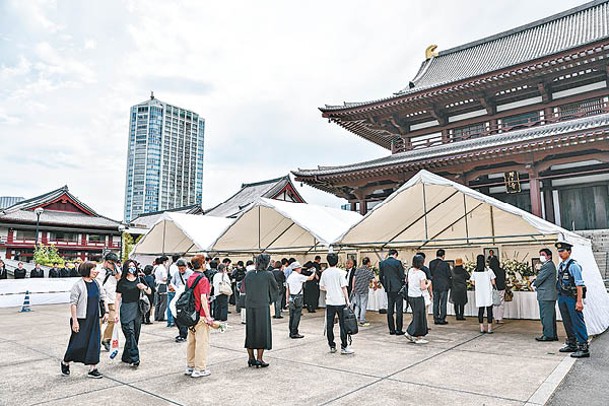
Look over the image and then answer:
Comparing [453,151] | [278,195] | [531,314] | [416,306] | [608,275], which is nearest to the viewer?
[416,306]

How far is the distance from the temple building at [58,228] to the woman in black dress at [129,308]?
1185 inches

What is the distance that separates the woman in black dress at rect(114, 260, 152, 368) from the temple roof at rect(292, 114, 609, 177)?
1118 cm

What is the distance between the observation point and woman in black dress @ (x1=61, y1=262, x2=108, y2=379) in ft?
16.6

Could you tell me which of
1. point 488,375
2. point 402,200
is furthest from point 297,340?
point 402,200

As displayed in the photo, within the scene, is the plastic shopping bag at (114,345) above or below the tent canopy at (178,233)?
below

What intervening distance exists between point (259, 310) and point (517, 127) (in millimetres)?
13684

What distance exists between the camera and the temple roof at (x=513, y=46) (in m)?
17.2

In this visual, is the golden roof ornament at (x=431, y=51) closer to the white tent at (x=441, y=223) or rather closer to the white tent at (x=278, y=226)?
the white tent at (x=278, y=226)

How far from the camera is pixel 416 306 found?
7.27 meters

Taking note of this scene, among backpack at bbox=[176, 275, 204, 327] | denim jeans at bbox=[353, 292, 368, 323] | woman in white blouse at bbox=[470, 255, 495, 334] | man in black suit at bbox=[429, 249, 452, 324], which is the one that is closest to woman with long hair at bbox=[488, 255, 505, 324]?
woman in white blouse at bbox=[470, 255, 495, 334]

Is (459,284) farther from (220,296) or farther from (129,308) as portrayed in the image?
(129,308)

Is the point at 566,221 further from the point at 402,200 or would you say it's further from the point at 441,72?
the point at 441,72

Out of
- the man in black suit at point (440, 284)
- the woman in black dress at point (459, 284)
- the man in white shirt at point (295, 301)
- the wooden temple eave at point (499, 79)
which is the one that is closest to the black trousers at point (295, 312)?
the man in white shirt at point (295, 301)

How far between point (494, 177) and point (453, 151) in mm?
2600
